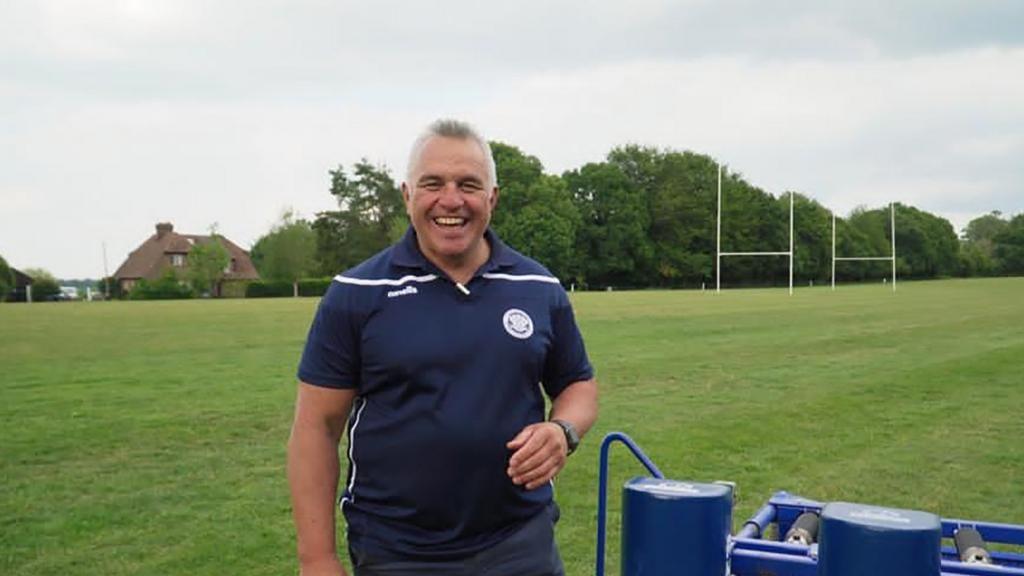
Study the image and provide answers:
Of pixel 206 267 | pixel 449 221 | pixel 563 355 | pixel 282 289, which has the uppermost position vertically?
pixel 206 267

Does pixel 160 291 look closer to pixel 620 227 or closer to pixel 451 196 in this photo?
pixel 620 227

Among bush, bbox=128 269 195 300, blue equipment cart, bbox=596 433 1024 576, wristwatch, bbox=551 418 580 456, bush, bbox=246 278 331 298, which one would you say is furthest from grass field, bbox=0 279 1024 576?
bush, bbox=246 278 331 298

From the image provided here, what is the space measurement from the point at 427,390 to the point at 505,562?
0.54m

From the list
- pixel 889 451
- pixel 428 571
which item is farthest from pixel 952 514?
pixel 428 571

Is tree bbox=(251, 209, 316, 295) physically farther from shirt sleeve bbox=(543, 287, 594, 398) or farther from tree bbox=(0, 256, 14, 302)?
shirt sleeve bbox=(543, 287, 594, 398)

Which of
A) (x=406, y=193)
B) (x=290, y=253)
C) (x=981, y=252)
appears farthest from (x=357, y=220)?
(x=406, y=193)

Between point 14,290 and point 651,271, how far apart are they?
5360 centimetres

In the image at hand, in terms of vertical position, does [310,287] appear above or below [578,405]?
above

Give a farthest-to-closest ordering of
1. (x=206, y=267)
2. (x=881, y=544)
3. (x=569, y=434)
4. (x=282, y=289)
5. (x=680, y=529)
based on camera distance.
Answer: (x=206, y=267), (x=282, y=289), (x=569, y=434), (x=680, y=529), (x=881, y=544)

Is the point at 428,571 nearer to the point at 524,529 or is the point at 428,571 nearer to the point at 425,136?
the point at 524,529

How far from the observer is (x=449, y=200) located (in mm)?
2570

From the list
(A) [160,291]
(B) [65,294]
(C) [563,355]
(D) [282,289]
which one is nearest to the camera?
(C) [563,355]

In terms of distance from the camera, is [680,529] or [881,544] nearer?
[881,544]

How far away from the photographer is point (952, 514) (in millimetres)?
6840
